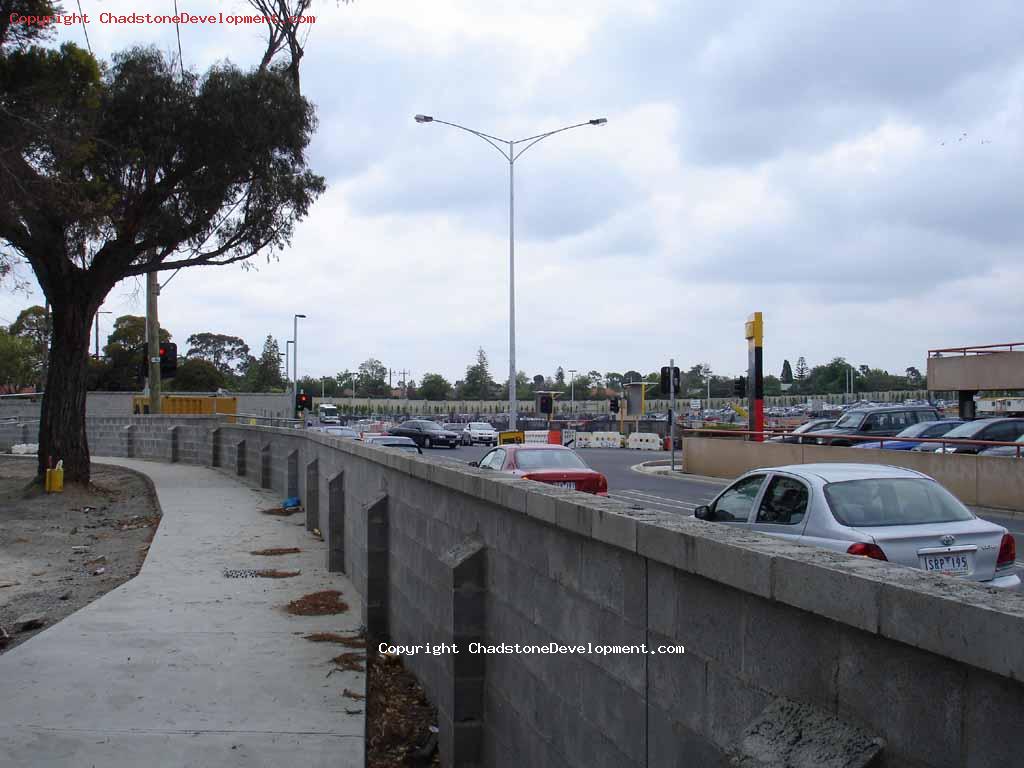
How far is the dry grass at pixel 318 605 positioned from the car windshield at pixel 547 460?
187 inches

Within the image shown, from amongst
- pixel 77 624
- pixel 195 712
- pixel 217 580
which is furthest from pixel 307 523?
pixel 195 712

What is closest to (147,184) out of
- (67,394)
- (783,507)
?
(67,394)

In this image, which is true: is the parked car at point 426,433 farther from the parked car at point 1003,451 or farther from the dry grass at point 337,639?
the dry grass at point 337,639

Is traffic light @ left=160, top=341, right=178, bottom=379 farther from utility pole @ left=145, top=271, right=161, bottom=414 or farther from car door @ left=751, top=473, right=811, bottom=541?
car door @ left=751, top=473, right=811, bottom=541

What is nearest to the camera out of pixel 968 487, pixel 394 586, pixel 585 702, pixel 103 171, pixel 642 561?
pixel 642 561

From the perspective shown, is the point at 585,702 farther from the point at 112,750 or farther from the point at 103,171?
the point at 103,171

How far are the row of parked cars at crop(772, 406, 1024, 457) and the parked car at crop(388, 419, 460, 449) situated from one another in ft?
67.1

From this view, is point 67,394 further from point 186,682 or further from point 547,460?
point 186,682

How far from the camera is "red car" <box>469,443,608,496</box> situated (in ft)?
48.2

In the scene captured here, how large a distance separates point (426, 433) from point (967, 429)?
1164 inches

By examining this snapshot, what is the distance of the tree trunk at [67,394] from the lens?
22797 millimetres

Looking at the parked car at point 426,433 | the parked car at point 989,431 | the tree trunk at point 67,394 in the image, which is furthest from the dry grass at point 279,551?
the parked car at point 426,433

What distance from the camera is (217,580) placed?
12062 millimetres

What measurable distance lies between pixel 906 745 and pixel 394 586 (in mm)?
6930
